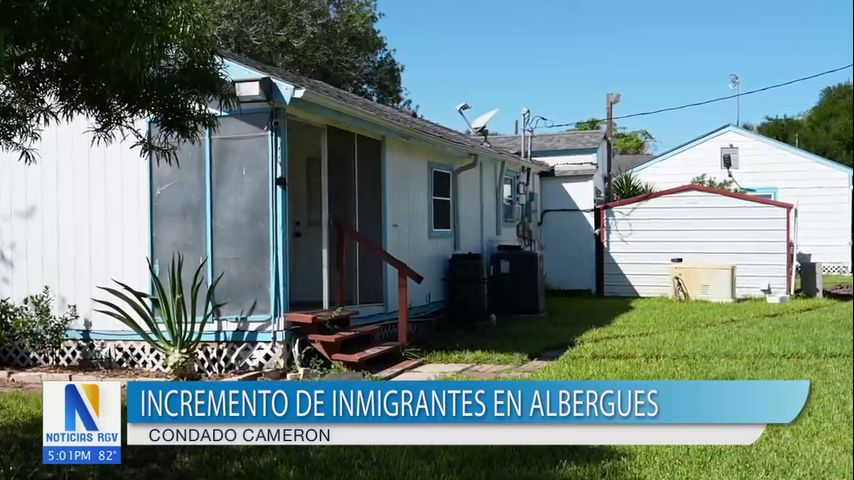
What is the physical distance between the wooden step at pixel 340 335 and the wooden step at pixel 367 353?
0.54 feet

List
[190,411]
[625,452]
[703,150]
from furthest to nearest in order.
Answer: [703,150]
[625,452]
[190,411]

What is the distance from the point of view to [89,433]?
4.73 m

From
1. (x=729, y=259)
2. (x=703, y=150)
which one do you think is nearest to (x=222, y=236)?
(x=729, y=259)

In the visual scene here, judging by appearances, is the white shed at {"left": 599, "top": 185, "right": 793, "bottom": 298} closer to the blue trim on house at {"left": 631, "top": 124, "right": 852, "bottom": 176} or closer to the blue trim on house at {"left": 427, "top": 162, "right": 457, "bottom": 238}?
the blue trim on house at {"left": 631, "top": 124, "right": 852, "bottom": 176}

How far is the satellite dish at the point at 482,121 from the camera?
1469 centimetres

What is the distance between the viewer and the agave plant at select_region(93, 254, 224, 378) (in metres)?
7.58

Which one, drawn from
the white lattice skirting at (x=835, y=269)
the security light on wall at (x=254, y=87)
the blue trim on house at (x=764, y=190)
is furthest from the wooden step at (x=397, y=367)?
the blue trim on house at (x=764, y=190)

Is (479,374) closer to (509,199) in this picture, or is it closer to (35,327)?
(35,327)

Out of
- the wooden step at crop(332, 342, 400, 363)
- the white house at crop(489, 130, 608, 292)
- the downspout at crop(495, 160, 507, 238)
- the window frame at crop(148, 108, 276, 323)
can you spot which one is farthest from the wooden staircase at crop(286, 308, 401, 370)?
the white house at crop(489, 130, 608, 292)

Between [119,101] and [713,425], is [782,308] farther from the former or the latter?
[119,101]

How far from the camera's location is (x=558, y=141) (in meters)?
21.2

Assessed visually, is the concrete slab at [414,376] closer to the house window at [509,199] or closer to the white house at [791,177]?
the house window at [509,199]

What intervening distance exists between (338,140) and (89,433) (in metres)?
5.23

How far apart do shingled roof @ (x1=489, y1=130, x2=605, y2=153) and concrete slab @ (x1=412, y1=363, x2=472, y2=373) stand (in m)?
12.0
